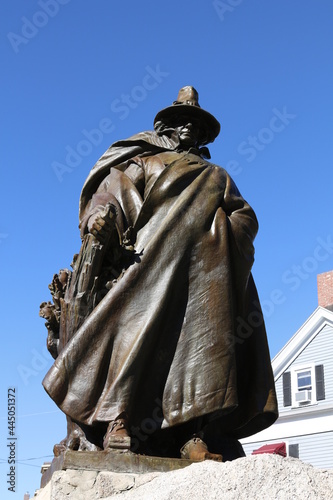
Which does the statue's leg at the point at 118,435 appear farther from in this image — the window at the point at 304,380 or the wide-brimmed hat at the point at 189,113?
the window at the point at 304,380

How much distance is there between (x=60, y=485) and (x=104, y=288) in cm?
171

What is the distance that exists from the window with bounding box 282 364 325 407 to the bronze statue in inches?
941

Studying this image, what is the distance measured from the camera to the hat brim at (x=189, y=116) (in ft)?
26.0

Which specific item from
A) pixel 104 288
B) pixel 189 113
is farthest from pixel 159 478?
pixel 189 113

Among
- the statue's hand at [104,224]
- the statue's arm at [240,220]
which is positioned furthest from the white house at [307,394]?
the statue's hand at [104,224]

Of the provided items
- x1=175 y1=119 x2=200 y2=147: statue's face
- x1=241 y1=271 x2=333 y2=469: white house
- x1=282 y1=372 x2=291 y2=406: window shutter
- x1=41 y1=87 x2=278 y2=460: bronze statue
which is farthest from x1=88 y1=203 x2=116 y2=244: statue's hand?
x1=282 y1=372 x2=291 y2=406: window shutter

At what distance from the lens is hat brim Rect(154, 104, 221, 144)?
793 cm

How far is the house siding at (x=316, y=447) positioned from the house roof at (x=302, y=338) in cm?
242

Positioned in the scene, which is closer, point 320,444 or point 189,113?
point 189,113

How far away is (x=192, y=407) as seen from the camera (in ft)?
21.3

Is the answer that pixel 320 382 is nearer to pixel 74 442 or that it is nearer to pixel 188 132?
pixel 188 132

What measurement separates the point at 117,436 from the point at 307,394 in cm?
2536

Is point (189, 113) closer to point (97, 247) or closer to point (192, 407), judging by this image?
point (97, 247)

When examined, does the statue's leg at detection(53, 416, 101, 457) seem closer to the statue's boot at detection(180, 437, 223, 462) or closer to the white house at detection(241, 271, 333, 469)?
the statue's boot at detection(180, 437, 223, 462)
